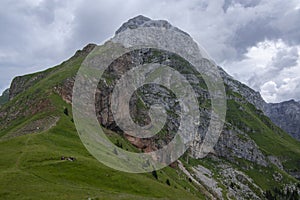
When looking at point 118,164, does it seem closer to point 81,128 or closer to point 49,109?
point 81,128

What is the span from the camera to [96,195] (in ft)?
213

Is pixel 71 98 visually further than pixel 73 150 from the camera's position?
Yes

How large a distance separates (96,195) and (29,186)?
42.2ft

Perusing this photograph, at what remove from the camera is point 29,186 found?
211 feet

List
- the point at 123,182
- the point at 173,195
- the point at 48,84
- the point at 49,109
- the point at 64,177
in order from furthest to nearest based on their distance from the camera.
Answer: the point at 48,84, the point at 49,109, the point at 173,195, the point at 123,182, the point at 64,177

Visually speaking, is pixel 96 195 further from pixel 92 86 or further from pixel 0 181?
pixel 92 86

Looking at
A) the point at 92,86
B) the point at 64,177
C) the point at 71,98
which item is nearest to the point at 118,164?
the point at 64,177

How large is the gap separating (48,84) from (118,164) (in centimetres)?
10034

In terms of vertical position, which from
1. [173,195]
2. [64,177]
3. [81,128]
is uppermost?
[81,128]

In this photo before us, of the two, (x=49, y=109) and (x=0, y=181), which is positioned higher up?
(x=49, y=109)

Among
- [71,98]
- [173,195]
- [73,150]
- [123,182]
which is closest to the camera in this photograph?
[123,182]

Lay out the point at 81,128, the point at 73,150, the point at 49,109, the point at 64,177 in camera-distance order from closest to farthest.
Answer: the point at 64,177, the point at 73,150, the point at 81,128, the point at 49,109

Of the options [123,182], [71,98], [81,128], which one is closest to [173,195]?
[123,182]

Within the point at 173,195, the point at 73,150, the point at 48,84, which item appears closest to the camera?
the point at 173,195
